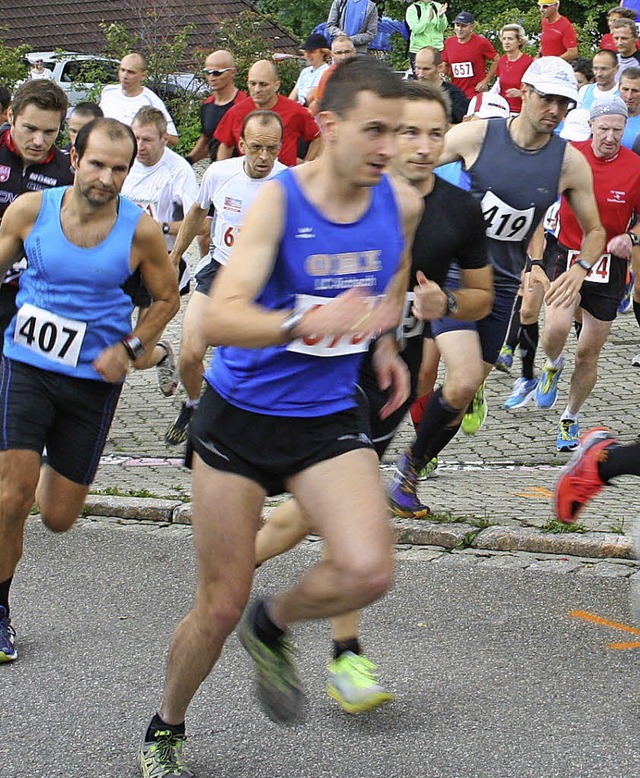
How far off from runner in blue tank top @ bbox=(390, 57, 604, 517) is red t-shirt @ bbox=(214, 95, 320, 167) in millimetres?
4562

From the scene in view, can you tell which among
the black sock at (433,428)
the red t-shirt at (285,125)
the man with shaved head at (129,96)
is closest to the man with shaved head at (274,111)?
the red t-shirt at (285,125)

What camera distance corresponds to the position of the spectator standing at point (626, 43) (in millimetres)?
13195

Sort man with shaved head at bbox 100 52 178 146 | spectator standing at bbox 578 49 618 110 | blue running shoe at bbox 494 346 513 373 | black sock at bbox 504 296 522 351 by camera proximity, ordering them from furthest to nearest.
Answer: man with shaved head at bbox 100 52 178 146 < spectator standing at bbox 578 49 618 110 < blue running shoe at bbox 494 346 513 373 < black sock at bbox 504 296 522 351

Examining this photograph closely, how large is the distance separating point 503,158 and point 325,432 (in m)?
3.36

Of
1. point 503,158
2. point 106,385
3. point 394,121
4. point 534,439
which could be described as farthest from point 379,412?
point 534,439

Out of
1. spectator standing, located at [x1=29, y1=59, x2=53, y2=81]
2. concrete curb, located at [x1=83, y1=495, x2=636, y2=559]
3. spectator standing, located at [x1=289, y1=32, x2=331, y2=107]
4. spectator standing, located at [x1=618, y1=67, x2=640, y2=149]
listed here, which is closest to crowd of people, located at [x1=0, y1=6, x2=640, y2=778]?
concrete curb, located at [x1=83, y1=495, x2=636, y2=559]

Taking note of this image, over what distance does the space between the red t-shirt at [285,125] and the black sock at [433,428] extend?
193 inches

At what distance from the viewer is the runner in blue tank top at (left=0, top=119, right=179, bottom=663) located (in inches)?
200

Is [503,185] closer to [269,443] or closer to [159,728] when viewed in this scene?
[269,443]

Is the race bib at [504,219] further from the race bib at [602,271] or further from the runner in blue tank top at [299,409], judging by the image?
the runner in blue tank top at [299,409]

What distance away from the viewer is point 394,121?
3678 mm

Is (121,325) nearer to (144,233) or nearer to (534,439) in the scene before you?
(144,233)

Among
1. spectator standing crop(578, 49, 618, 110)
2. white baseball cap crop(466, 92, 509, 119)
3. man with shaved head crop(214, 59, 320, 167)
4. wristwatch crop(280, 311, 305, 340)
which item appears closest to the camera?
wristwatch crop(280, 311, 305, 340)

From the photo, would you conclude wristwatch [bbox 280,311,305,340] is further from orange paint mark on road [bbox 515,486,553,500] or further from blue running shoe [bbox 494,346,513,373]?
blue running shoe [bbox 494,346,513,373]
